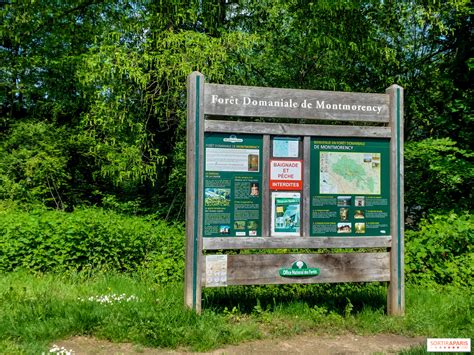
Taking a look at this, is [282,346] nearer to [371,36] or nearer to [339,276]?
[339,276]

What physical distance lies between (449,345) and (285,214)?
88.0 inches

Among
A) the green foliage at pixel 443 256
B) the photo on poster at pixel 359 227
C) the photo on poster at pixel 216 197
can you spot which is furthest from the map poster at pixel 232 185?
the green foliage at pixel 443 256

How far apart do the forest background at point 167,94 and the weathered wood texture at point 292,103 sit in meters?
2.94

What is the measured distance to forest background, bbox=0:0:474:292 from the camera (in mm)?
7961

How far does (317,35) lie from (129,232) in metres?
5.56

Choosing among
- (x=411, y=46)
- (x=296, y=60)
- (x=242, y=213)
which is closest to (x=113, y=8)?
(x=296, y=60)

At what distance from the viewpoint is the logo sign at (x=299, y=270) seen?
584 cm

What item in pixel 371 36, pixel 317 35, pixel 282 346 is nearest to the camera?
pixel 282 346

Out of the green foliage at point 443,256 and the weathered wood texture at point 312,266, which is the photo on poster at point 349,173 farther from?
the green foliage at point 443,256

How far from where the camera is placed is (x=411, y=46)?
12094mm

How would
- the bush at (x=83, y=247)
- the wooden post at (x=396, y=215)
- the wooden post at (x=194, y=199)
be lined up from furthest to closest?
the bush at (x=83, y=247) → the wooden post at (x=396, y=215) → the wooden post at (x=194, y=199)

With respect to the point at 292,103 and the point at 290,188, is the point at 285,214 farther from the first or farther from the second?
the point at 292,103

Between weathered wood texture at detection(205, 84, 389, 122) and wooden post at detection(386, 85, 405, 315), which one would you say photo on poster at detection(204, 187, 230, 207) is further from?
wooden post at detection(386, 85, 405, 315)

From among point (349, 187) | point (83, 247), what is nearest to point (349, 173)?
point (349, 187)
